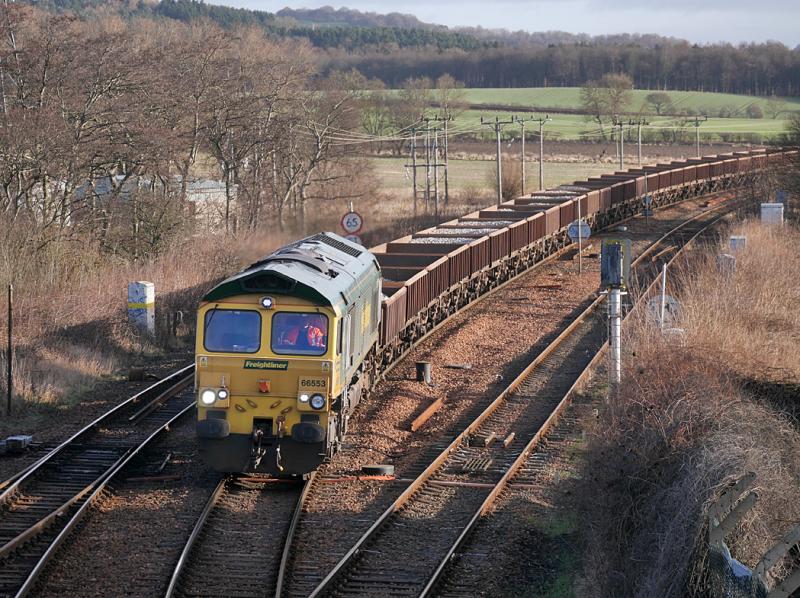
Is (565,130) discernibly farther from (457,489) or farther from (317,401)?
(317,401)

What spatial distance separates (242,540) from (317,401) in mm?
1919

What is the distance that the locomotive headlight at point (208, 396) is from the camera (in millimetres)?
12570

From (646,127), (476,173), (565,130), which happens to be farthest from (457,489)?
(565,130)

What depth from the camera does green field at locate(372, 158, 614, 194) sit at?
64.9m

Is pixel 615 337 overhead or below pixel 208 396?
overhead

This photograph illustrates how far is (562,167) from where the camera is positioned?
80.9 metres

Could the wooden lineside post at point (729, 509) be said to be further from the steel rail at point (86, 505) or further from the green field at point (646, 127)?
the green field at point (646, 127)

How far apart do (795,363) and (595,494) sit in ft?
19.7

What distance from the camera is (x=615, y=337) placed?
1598 centimetres

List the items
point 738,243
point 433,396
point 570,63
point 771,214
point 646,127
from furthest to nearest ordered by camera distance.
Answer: point 570,63 → point 646,127 → point 771,214 → point 738,243 → point 433,396

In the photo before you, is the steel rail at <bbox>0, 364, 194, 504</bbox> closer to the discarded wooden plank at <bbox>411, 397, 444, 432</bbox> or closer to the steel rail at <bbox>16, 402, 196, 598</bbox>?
Result: the steel rail at <bbox>16, 402, 196, 598</bbox>

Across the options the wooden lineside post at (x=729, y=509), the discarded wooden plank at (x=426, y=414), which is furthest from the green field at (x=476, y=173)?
the wooden lineside post at (x=729, y=509)

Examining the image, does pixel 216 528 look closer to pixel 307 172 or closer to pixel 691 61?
pixel 307 172

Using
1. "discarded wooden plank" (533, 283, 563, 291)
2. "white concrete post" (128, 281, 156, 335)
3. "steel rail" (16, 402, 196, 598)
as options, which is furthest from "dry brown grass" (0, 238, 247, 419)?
"discarded wooden plank" (533, 283, 563, 291)
